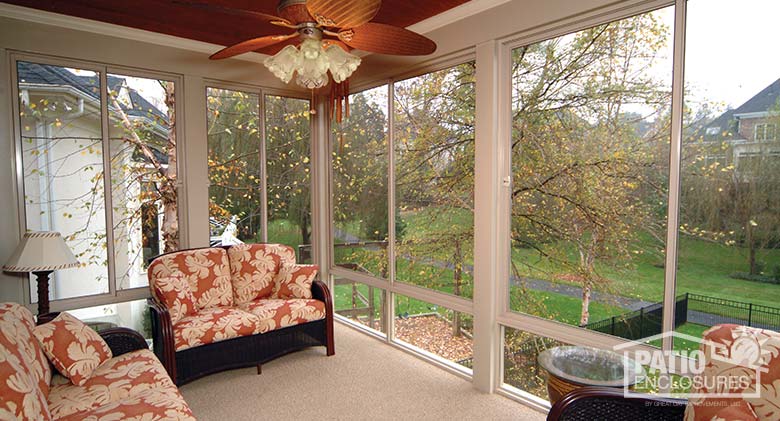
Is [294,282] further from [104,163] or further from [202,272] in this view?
[104,163]

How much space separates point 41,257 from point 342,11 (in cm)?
275

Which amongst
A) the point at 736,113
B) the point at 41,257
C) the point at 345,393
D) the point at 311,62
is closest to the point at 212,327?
the point at 345,393

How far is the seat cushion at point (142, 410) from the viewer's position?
69.0 inches

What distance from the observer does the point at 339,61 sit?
181 cm

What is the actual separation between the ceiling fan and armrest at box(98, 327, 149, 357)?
1.88 meters

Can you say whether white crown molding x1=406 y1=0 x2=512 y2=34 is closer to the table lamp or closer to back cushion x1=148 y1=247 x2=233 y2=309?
back cushion x1=148 y1=247 x2=233 y2=309

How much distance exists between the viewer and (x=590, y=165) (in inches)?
95.1

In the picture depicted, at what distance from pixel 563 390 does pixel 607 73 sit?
1764mm

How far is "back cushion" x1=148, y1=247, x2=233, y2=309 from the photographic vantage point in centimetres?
330

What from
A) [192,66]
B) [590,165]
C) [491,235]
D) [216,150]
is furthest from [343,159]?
[590,165]

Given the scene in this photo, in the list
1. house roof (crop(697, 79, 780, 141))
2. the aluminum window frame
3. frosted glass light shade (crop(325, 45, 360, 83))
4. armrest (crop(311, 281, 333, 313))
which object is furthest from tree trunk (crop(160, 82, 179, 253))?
house roof (crop(697, 79, 780, 141))

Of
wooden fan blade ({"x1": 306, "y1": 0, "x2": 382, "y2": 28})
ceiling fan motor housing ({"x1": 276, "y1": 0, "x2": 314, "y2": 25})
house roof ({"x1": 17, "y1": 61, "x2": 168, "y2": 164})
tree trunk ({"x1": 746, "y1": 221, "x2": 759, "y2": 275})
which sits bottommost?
tree trunk ({"x1": 746, "y1": 221, "x2": 759, "y2": 275})

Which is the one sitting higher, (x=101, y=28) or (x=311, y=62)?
(x=101, y=28)

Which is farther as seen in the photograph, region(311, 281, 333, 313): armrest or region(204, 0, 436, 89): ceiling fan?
region(311, 281, 333, 313): armrest
